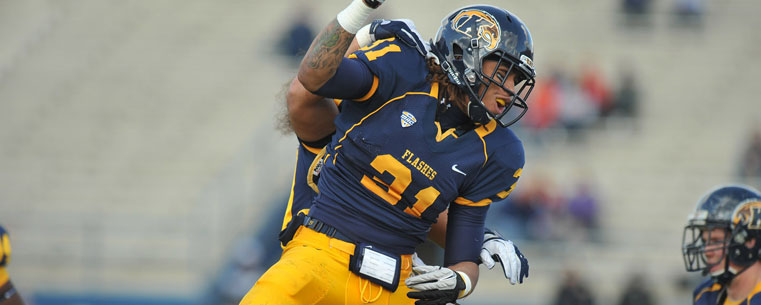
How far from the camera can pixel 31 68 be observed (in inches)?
674

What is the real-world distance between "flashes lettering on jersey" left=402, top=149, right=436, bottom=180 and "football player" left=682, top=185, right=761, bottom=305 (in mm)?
2288

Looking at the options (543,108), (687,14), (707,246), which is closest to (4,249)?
(707,246)

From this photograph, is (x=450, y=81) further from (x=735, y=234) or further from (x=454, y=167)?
(x=735, y=234)

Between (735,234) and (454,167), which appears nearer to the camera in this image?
(454,167)

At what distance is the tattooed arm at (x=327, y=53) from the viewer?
12.9 ft

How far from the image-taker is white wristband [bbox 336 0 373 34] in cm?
392

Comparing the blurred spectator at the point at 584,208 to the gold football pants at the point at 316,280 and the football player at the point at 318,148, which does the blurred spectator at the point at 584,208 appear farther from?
the gold football pants at the point at 316,280

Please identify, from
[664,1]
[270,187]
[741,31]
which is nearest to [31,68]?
[270,187]

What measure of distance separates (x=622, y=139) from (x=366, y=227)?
1125cm

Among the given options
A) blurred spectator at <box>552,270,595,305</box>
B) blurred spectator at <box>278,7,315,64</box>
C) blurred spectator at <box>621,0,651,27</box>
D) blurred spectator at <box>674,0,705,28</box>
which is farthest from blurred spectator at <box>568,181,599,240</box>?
blurred spectator at <box>674,0,705,28</box>

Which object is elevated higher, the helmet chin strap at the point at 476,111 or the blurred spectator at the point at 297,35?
the helmet chin strap at the point at 476,111

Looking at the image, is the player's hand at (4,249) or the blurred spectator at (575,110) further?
the blurred spectator at (575,110)

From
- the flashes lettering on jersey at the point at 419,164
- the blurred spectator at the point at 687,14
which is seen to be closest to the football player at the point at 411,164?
the flashes lettering on jersey at the point at 419,164

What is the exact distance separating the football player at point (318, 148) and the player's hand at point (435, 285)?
→ 0.94ft
